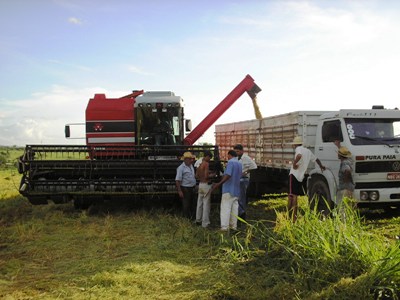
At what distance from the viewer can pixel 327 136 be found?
339 inches

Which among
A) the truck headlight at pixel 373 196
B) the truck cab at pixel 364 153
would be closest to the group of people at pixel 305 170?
the truck cab at pixel 364 153

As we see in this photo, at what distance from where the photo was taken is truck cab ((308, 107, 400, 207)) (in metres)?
7.71

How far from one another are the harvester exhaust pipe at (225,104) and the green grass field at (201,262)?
6.59 metres

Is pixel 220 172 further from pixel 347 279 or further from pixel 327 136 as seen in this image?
pixel 347 279

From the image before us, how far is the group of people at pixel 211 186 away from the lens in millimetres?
7436

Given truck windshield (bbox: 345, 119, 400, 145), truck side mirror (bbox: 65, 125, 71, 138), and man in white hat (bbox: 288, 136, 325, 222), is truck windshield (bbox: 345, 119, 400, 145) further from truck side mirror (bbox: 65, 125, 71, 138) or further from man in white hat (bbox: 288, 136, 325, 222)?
truck side mirror (bbox: 65, 125, 71, 138)

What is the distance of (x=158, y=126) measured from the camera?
37.0ft

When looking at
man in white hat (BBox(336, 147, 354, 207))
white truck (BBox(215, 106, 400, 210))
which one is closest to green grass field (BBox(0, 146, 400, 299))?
→ white truck (BBox(215, 106, 400, 210))

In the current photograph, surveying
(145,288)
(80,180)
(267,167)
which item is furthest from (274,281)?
(267,167)

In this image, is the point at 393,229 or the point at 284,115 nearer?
the point at 393,229

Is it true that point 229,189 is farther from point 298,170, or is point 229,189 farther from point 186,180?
point 298,170

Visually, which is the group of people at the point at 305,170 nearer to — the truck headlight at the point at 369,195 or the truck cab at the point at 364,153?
the truck cab at the point at 364,153

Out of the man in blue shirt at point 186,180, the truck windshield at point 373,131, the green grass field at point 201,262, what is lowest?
the green grass field at point 201,262

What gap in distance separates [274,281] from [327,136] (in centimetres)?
481
